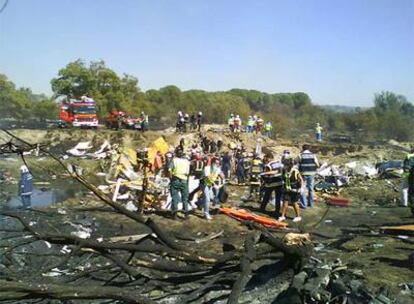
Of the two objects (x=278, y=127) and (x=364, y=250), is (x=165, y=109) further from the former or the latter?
(x=364, y=250)

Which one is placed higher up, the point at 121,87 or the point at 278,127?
the point at 121,87

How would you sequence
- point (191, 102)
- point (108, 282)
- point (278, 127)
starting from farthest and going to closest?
point (191, 102) < point (278, 127) < point (108, 282)

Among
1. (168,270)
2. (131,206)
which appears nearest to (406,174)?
(131,206)

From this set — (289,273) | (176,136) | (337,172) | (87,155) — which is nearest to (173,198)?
(289,273)

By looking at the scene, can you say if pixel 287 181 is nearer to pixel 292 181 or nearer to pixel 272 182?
pixel 292 181

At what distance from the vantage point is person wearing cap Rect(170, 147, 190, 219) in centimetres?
1174

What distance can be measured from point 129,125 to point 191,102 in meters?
27.7

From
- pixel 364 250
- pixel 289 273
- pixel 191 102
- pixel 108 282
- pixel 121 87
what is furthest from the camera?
pixel 191 102

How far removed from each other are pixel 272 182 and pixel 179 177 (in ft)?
8.01

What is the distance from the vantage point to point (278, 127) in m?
46.8

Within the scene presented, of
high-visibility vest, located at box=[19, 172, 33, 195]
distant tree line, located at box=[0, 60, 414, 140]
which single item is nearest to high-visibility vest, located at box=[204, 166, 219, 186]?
high-visibility vest, located at box=[19, 172, 33, 195]

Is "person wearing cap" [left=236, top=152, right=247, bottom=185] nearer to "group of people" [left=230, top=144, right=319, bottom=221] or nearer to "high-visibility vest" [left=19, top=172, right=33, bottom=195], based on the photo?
"group of people" [left=230, top=144, right=319, bottom=221]

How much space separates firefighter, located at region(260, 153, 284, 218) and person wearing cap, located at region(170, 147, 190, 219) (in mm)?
2184

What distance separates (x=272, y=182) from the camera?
12.9 m
